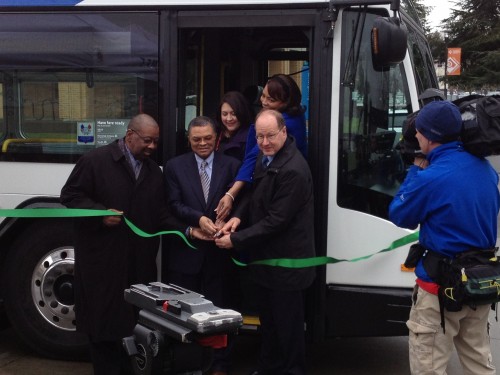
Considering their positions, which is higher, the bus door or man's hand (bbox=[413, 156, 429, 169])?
the bus door

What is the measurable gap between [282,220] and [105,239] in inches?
44.5

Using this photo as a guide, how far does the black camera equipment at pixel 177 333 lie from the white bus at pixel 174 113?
2.14m

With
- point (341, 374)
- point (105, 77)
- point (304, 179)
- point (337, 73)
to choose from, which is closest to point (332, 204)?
point (304, 179)

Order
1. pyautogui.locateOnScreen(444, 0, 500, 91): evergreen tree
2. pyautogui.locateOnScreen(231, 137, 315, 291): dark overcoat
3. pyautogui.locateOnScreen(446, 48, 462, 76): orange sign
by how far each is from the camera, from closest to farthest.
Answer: pyautogui.locateOnScreen(231, 137, 315, 291): dark overcoat < pyautogui.locateOnScreen(446, 48, 462, 76): orange sign < pyautogui.locateOnScreen(444, 0, 500, 91): evergreen tree

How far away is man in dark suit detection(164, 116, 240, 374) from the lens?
16.4ft

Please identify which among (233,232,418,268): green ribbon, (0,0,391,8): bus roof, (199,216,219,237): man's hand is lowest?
(233,232,418,268): green ribbon

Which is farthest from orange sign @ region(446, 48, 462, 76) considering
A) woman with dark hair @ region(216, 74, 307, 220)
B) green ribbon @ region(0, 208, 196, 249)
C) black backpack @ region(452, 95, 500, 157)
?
black backpack @ region(452, 95, 500, 157)

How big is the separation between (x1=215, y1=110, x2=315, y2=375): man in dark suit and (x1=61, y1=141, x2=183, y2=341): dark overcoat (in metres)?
0.62

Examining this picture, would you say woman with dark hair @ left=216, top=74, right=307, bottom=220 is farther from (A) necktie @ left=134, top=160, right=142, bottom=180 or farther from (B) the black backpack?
(B) the black backpack

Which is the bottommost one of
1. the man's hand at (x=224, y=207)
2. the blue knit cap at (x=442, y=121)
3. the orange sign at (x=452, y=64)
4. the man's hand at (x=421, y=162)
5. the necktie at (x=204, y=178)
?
the man's hand at (x=224, y=207)

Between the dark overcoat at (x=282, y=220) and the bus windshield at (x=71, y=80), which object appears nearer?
the dark overcoat at (x=282, y=220)

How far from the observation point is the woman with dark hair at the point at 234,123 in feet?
17.3

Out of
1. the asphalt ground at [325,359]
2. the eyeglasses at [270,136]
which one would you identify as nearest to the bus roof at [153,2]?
the eyeglasses at [270,136]

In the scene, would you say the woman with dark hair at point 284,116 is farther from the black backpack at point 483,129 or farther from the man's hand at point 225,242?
the black backpack at point 483,129
